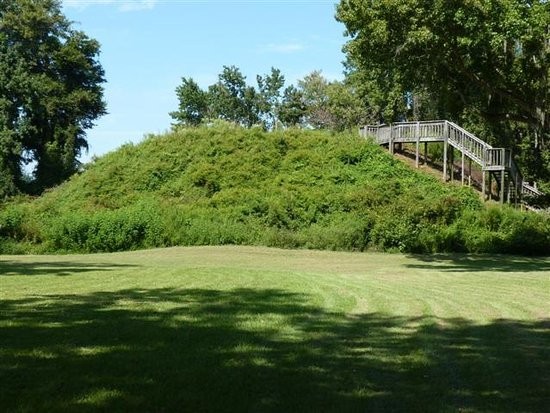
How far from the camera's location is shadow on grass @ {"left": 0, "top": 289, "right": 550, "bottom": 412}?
548 centimetres

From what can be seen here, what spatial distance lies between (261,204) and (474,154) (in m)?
12.7

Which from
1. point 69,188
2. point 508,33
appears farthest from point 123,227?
point 508,33

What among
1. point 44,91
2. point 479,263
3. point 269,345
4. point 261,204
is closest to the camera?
point 269,345

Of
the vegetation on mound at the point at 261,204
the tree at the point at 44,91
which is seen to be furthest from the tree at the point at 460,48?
the tree at the point at 44,91

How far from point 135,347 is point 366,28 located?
18.3 m

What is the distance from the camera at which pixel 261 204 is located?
3241 centimetres

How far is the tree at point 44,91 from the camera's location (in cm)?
5653

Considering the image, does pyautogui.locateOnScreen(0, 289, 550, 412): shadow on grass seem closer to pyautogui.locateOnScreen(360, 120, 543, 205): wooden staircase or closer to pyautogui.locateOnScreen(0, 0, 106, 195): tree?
pyautogui.locateOnScreen(360, 120, 543, 205): wooden staircase

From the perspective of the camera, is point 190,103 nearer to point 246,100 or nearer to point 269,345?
point 246,100

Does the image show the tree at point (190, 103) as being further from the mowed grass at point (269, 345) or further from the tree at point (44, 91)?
the mowed grass at point (269, 345)

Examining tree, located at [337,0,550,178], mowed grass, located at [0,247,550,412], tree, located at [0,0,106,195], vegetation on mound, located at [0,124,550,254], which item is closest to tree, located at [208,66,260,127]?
tree, located at [0,0,106,195]

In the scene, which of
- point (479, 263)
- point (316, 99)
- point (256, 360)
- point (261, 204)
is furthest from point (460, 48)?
point (316, 99)

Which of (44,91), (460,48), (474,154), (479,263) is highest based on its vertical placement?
(44,91)

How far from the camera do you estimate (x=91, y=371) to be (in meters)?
6.15
